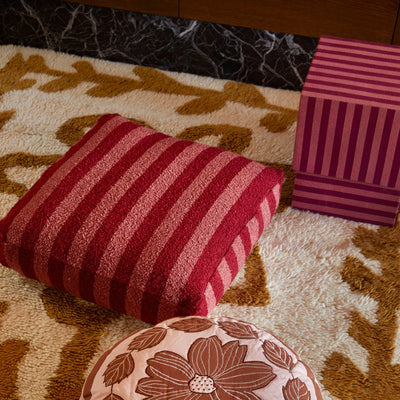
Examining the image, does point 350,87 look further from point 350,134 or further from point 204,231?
point 204,231

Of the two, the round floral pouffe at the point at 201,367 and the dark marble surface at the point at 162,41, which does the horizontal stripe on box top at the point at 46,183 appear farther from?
the dark marble surface at the point at 162,41

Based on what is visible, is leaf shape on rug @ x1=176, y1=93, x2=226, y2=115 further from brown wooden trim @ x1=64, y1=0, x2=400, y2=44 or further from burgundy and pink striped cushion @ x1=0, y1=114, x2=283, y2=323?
burgundy and pink striped cushion @ x1=0, y1=114, x2=283, y2=323

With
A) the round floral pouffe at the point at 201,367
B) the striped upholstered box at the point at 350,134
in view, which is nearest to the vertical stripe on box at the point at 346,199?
the striped upholstered box at the point at 350,134

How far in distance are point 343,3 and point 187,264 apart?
41.4 inches

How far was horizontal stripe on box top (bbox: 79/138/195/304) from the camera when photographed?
1185 mm

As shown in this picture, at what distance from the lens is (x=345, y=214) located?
5.03 ft

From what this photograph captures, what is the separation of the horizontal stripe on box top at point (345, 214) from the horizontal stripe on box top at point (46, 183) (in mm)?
494

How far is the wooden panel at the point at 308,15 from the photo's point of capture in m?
1.80

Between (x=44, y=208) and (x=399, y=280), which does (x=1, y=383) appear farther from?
(x=399, y=280)

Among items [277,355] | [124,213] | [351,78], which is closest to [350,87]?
[351,78]

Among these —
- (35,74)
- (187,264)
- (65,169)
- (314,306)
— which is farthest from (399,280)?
(35,74)

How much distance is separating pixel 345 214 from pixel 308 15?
2.20 feet

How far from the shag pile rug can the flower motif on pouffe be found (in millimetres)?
315

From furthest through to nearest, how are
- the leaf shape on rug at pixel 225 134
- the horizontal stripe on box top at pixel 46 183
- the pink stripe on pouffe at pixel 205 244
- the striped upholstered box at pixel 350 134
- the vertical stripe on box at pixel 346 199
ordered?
the leaf shape on rug at pixel 225 134
the vertical stripe on box at pixel 346 199
the striped upholstered box at pixel 350 134
the horizontal stripe on box top at pixel 46 183
the pink stripe on pouffe at pixel 205 244
